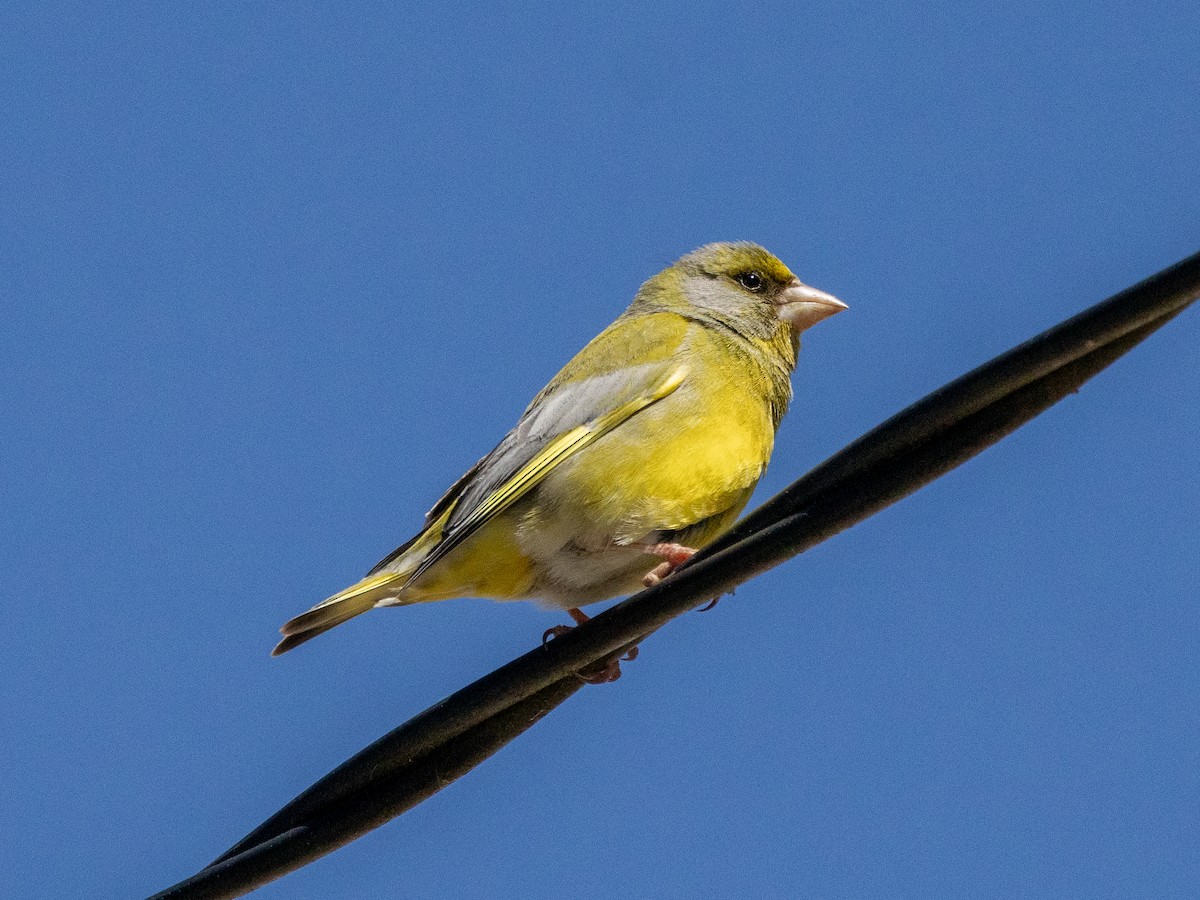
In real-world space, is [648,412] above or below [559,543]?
above

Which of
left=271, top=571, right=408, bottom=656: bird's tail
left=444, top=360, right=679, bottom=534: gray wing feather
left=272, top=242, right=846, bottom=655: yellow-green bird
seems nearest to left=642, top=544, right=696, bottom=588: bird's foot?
left=272, top=242, right=846, bottom=655: yellow-green bird

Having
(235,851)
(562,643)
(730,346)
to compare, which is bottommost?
(235,851)

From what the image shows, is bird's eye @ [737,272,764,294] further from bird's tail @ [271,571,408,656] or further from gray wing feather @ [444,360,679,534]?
Result: bird's tail @ [271,571,408,656]

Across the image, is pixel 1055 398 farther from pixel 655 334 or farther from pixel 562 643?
pixel 655 334

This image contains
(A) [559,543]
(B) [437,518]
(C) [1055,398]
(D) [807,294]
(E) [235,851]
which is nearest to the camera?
(C) [1055,398]

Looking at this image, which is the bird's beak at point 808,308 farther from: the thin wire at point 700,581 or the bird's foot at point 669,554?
the thin wire at point 700,581

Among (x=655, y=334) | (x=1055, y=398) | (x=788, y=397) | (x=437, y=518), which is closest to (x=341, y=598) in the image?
(x=437, y=518)

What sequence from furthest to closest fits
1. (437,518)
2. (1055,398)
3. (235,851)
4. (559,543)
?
(437,518), (559,543), (235,851), (1055,398)
